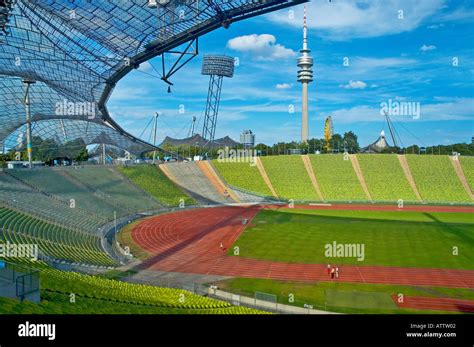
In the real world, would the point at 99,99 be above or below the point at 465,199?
above

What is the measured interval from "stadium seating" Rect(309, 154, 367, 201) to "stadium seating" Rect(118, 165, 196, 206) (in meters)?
27.7

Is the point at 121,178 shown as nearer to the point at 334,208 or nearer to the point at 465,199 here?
the point at 334,208

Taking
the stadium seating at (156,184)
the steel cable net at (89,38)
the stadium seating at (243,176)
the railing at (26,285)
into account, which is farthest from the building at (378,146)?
the railing at (26,285)

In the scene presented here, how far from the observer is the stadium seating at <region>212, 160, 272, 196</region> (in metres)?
74.4

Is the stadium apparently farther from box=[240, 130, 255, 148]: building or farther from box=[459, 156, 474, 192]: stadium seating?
box=[240, 130, 255, 148]: building

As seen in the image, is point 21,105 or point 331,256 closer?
point 331,256

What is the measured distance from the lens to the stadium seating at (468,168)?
238ft

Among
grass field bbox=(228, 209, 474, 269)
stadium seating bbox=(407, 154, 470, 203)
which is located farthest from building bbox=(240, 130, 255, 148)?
grass field bbox=(228, 209, 474, 269)

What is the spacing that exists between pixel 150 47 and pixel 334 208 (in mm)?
51391

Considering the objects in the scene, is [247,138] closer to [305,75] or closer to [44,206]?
[305,75]

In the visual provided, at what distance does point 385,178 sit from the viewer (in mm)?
75812

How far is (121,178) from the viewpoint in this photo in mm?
61312

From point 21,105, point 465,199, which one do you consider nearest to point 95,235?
point 21,105

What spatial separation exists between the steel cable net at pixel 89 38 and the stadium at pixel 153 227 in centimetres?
9
